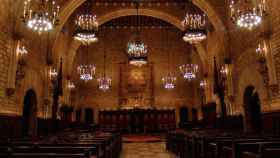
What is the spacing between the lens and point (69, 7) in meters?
16.1

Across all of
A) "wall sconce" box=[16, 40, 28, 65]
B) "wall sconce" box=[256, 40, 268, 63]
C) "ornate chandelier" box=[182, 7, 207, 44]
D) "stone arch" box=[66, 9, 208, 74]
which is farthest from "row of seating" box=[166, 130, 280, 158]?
"stone arch" box=[66, 9, 208, 74]

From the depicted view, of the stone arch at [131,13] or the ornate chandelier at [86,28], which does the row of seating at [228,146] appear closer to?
the ornate chandelier at [86,28]

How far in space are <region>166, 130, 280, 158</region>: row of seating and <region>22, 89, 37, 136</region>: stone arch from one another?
24.2ft

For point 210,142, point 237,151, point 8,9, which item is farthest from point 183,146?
point 8,9

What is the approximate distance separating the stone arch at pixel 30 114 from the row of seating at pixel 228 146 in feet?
24.2

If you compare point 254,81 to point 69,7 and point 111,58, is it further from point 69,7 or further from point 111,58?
point 111,58

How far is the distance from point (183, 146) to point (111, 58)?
18.3m

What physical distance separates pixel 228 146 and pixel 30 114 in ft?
36.6

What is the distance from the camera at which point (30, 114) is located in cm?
1329

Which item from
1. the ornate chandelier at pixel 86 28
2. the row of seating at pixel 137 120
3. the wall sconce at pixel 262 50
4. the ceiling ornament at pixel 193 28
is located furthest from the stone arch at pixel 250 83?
the row of seating at pixel 137 120

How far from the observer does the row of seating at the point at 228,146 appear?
3.80 metres

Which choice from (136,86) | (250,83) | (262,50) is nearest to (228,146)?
(262,50)

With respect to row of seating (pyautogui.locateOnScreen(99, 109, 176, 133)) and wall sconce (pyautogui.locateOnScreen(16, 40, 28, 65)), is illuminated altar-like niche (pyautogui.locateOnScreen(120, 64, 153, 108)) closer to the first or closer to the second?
row of seating (pyautogui.locateOnScreen(99, 109, 176, 133))

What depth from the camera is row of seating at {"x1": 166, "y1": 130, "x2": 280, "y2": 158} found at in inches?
149
